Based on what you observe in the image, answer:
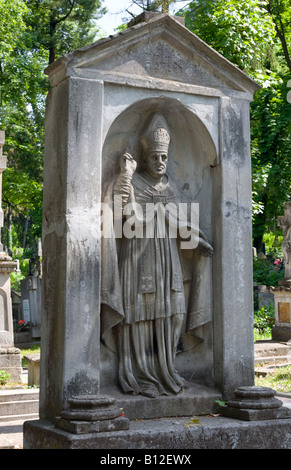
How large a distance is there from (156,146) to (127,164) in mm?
355

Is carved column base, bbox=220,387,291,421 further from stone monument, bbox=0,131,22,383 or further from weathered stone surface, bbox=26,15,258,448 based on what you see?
stone monument, bbox=0,131,22,383

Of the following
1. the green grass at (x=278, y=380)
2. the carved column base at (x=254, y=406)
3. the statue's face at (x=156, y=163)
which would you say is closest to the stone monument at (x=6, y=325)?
the green grass at (x=278, y=380)

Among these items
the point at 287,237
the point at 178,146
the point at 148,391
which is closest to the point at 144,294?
the point at 148,391

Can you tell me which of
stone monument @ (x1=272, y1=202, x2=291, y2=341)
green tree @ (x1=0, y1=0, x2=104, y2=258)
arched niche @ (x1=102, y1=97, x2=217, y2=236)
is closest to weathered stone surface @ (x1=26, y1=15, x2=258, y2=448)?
arched niche @ (x1=102, y1=97, x2=217, y2=236)

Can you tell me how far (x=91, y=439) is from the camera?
443 centimetres

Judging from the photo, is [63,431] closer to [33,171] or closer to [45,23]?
[33,171]

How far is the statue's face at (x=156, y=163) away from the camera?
5844mm

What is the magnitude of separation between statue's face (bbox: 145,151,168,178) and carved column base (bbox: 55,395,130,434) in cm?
217

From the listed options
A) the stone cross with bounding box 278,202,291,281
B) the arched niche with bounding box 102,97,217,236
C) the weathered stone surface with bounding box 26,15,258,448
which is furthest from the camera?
the stone cross with bounding box 278,202,291,281

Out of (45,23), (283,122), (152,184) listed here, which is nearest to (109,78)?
(152,184)

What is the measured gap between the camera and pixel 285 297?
1538cm

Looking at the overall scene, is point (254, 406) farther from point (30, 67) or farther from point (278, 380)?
point (30, 67)

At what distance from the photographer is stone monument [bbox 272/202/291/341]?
15125 millimetres

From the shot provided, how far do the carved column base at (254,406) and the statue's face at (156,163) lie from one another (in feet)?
6.81
